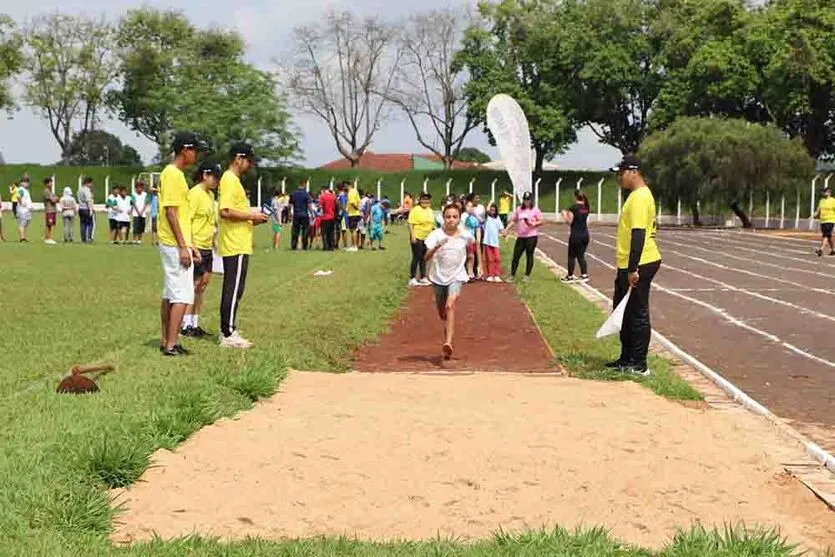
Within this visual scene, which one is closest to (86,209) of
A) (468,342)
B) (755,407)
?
(468,342)

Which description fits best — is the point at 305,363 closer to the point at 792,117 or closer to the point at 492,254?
the point at 492,254

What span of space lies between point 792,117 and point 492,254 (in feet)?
156

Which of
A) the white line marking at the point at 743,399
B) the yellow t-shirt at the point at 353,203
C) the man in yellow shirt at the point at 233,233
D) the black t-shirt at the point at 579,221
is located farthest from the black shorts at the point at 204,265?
the yellow t-shirt at the point at 353,203

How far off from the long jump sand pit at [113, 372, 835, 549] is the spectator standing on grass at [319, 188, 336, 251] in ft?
66.3

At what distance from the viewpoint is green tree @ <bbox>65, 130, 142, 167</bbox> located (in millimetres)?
82438

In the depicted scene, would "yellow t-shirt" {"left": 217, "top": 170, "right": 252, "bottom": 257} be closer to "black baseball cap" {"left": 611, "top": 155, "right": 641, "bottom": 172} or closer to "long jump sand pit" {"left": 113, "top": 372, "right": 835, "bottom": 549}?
"long jump sand pit" {"left": 113, "top": 372, "right": 835, "bottom": 549}

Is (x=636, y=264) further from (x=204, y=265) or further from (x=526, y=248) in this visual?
(x=526, y=248)

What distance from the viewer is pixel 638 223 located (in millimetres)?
9359

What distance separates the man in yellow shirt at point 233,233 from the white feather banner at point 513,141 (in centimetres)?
1212

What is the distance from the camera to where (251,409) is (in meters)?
7.19

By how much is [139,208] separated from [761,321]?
1912cm

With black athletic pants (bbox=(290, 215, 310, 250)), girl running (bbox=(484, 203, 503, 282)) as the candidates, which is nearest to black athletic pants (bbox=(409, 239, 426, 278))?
girl running (bbox=(484, 203, 503, 282))

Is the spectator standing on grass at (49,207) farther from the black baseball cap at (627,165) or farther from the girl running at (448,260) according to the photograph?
the black baseball cap at (627,165)

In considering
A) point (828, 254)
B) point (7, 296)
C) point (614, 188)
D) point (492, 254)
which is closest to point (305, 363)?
point (7, 296)
